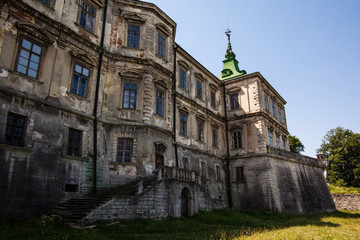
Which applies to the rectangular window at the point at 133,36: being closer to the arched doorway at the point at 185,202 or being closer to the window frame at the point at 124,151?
the window frame at the point at 124,151

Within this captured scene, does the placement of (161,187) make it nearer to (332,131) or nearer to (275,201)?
(275,201)

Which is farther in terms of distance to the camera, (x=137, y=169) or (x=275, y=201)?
(x=275, y=201)

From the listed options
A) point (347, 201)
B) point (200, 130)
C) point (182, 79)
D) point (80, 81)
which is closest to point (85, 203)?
point (80, 81)

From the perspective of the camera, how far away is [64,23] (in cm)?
1511

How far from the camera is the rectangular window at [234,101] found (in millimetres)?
28047

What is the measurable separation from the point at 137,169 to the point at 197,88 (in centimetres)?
1201

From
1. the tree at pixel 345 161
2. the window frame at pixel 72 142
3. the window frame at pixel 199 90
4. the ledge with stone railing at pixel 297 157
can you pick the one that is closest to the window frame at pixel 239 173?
the ledge with stone railing at pixel 297 157

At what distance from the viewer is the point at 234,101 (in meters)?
28.4

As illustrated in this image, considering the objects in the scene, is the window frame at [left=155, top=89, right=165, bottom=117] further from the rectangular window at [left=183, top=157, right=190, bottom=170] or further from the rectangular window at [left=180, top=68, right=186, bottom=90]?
the rectangular window at [left=183, top=157, right=190, bottom=170]

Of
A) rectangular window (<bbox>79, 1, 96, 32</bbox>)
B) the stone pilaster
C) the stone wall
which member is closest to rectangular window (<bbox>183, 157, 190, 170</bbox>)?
the stone pilaster

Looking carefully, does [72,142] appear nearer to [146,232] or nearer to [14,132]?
[14,132]

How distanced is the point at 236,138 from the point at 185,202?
1279cm

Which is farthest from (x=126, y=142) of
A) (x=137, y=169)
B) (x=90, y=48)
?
(x=90, y=48)

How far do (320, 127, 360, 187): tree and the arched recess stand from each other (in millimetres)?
37334
